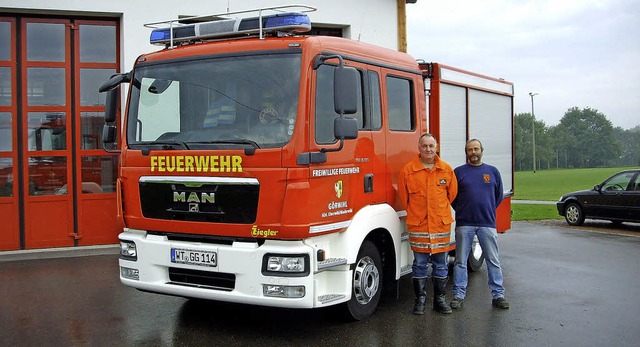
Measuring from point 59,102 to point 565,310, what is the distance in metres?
8.29

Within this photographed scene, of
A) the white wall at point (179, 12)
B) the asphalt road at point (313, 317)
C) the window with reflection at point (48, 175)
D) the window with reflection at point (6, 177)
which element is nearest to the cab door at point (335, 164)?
the asphalt road at point (313, 317)

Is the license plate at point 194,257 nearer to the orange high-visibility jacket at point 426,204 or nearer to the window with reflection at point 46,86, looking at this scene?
the orange high-visibility jacket at point 426,204

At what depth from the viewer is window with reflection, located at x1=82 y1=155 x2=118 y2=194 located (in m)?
10.3

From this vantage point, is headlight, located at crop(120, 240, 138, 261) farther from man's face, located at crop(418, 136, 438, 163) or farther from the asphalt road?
man's face, located at crop(418, 136, 438, 163)

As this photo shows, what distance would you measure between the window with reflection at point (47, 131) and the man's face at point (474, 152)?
22.6 ft

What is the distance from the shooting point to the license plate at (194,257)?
16.6 ft

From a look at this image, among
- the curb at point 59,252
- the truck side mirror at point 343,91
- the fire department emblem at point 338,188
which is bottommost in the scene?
the curb at point 59,252

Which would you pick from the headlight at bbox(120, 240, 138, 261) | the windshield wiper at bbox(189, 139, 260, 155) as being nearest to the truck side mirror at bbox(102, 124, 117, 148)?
the headlight at bbox(120, 240, 138, 261)

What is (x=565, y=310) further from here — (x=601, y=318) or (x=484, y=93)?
(x=484, y=93)

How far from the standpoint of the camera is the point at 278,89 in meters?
5.08

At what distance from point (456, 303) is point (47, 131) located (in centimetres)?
730

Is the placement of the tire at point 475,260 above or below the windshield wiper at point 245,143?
below

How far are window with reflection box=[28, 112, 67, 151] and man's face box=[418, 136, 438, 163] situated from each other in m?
6.69

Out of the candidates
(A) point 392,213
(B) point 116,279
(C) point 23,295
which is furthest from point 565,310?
(C) point 23,295
